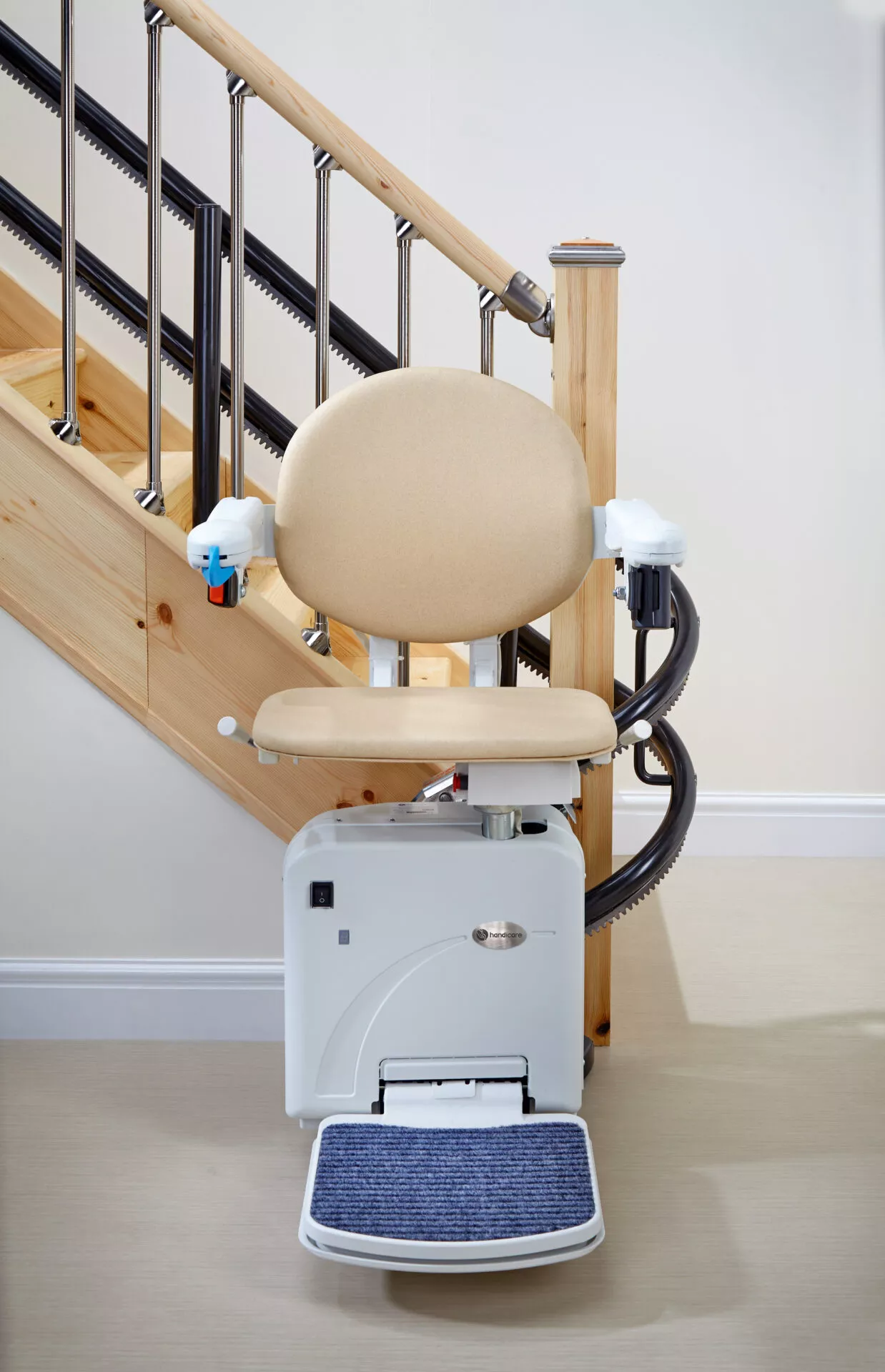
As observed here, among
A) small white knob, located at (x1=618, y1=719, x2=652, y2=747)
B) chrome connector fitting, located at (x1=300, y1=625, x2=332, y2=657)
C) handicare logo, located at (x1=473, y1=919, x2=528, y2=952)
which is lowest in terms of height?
handicare logo, located at (x1=473, y1=919, x2=528, y2=952)

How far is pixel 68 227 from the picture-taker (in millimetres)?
1818

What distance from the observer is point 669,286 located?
2926mm

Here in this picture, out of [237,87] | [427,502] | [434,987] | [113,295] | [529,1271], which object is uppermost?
[237,87]

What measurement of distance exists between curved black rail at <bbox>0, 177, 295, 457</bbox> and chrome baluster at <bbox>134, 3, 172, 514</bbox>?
418 millimetres

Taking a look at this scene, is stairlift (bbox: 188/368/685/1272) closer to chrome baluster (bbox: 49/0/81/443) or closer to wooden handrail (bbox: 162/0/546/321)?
wooden handrail (bbox: 162/0/546/321)

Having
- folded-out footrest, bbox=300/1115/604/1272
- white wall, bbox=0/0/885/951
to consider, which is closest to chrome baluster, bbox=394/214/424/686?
folded-out footrest, bbox=300/1115/604/1272

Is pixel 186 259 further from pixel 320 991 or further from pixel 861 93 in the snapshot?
pixel 320 991

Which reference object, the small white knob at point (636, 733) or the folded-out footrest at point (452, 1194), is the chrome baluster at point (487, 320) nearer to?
the small white knob at point (636, 733)

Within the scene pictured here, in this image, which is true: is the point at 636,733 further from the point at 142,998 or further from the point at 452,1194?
the point at 142,998

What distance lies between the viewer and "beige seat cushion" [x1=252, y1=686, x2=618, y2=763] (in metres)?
1.38

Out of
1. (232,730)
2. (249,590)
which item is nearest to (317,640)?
(249,590)

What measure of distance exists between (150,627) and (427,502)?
0.53 m

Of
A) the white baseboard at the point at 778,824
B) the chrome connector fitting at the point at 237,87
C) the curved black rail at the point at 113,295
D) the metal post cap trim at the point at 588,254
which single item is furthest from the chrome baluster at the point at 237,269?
the white baseboard at the point at 778,824

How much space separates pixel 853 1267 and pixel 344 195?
2.49 m
